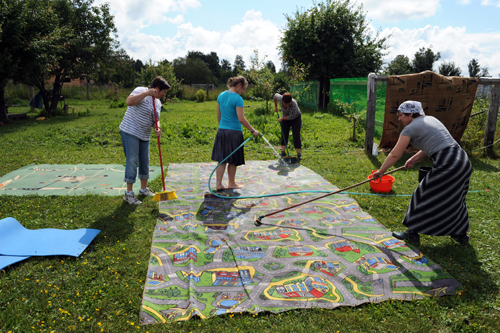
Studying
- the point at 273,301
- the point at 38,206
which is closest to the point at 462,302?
the point at 273,301

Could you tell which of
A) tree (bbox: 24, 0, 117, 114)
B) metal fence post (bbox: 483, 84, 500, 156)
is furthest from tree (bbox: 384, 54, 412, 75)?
metal fence post (bbox: 483, 84, 500, 156)

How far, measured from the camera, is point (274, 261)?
117 inches

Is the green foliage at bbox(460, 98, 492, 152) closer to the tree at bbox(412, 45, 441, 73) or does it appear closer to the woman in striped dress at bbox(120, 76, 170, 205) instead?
the woman in striped dress at bbox(120, 76, 170, 205)

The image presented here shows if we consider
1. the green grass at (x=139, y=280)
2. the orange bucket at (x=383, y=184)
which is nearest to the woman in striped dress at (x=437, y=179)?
the green grass at (x=139, y=280)

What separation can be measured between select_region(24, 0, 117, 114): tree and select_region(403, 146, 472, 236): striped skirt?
53.0ft

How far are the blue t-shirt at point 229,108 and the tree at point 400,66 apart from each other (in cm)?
4817

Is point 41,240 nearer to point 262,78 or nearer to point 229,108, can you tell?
point 229,108

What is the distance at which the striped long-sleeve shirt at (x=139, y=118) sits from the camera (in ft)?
13.6

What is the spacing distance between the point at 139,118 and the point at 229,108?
124 cm

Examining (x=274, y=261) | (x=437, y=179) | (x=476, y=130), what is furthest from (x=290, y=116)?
(x=476, y=130)

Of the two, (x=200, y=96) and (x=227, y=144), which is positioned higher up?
(x=200, y=96)

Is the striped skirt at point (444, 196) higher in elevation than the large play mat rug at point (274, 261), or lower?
higher

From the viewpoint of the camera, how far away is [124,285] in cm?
265

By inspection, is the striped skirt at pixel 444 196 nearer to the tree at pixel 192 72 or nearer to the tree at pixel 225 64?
the tree at pixel 192 72
